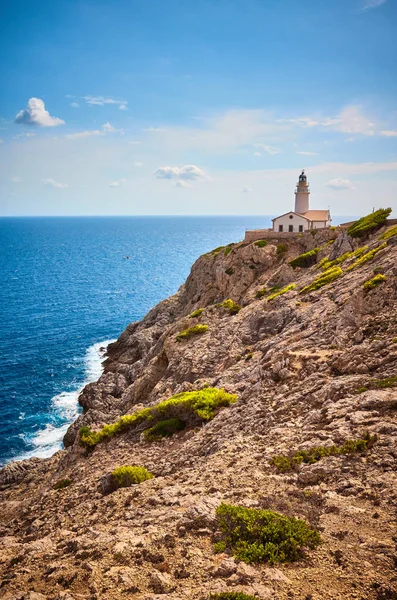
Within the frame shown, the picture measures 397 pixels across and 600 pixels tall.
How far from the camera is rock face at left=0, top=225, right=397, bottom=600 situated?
10031 mm

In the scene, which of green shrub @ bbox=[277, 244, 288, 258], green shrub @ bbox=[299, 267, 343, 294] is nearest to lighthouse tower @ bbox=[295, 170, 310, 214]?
green shrub @ bbox=[277, 244, 288, 258]

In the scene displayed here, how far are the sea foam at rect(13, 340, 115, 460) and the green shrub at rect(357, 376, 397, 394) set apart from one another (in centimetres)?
3933

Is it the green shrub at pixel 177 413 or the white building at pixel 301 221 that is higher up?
the white building at pixel 301 221

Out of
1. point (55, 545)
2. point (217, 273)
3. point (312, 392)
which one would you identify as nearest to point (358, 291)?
point (312, 392)

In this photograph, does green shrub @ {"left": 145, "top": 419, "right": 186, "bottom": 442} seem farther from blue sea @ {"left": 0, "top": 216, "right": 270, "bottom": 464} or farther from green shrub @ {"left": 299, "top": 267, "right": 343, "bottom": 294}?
blue sea @ {"left": 0, "top": 216, "right": 270, "bottom": 464}

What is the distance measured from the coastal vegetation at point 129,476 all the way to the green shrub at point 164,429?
12.6 feet

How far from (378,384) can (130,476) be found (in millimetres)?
11821

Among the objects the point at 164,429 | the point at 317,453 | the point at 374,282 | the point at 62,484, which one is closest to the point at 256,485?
the point at 317,453

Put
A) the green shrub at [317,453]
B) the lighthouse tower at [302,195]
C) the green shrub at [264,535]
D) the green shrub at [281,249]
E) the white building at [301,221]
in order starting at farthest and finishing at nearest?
the lighthouse tower at [302,195], the white building at [301,221], the green shrub at [281,249], the green shrub at [317,453], the green shrub at [264,535]

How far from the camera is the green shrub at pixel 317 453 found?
13586 millimetres

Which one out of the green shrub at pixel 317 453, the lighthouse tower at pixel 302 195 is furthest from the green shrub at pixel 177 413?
the lighthouse tower at pixel 302 195

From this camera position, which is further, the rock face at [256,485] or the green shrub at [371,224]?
the green shrub at [371,224]

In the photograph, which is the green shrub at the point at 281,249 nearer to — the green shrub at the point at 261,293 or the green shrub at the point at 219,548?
the green shrub at the point at 261,293

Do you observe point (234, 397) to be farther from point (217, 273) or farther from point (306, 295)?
point (217, 273)
